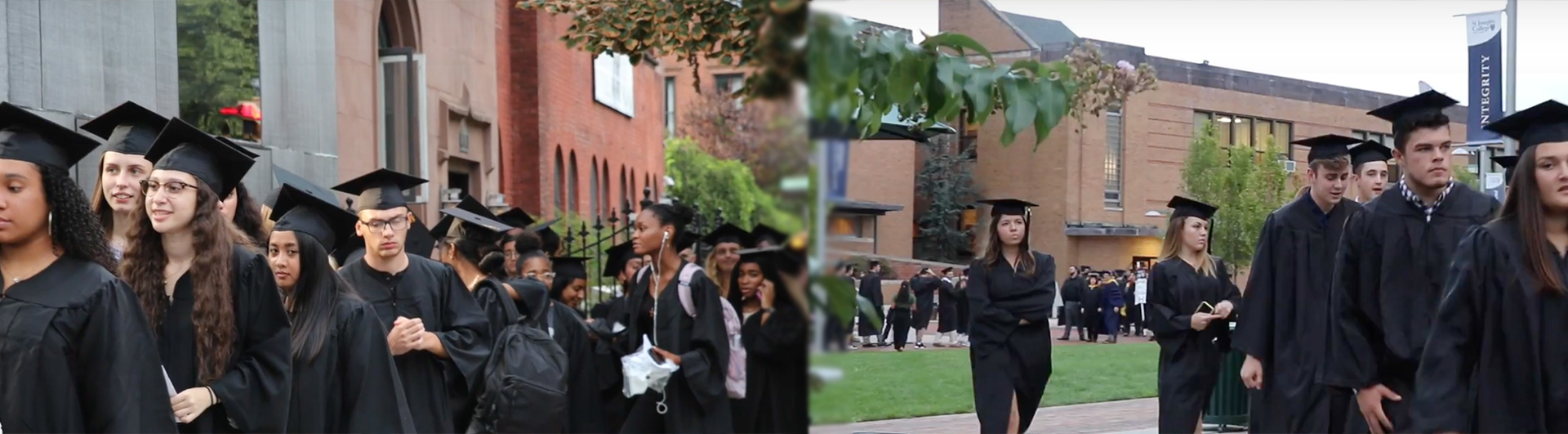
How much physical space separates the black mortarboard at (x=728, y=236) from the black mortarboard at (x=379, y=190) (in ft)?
19.2

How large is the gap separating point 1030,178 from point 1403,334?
112 ft

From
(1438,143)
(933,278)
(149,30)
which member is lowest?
(933,278)

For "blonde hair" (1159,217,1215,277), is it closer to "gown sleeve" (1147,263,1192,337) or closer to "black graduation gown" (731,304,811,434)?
"gown sleeve" (1147,263,1192,337)

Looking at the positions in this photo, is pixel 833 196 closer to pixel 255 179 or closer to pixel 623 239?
pixel 623 239

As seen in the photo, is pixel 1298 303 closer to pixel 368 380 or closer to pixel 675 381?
pixel 675 381

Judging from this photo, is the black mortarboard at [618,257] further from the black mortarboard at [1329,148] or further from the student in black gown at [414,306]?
the black mortarboard at [1329,148]

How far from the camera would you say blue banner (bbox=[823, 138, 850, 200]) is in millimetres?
847

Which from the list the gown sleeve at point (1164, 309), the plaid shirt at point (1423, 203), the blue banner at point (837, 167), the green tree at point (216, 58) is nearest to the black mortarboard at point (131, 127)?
the plaid shirt at point (1423, 203)

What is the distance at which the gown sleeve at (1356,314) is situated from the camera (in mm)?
6105

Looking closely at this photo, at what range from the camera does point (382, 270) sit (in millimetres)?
7066

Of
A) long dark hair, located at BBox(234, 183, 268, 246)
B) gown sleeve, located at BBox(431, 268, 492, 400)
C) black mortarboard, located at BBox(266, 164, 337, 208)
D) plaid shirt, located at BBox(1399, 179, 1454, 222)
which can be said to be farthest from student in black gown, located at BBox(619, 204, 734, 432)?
plaid shirt, located at BBox(1399, 179, 1454, 222)

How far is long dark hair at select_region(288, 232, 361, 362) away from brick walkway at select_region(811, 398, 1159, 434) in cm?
609

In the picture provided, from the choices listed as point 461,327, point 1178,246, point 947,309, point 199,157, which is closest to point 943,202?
point 1178,246

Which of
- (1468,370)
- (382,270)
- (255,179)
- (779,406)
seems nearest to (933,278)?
(255,179)
